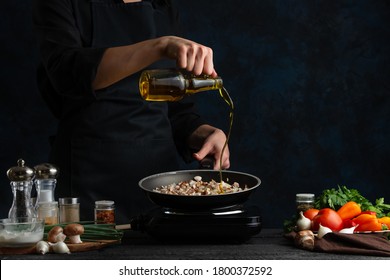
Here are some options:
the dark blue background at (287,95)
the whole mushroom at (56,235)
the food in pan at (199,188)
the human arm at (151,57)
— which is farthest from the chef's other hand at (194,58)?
the dark blue background at (287,95)

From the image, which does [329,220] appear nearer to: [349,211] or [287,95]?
[349,211]

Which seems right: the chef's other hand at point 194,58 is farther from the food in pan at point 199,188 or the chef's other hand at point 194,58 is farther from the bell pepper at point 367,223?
the bell pepper at point 367,223

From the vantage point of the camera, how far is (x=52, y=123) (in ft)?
11.6

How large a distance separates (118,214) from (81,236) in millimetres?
767

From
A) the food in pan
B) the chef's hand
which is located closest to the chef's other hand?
the food in pan

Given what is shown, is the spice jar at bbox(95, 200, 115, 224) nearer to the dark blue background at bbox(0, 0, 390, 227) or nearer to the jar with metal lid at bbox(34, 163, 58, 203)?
the jar with metal lid at bbox(34, 163, 58, 203)

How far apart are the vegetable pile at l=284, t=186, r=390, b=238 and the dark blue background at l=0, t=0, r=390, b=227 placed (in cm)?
170

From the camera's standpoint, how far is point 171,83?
1.81m

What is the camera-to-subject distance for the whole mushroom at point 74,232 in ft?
5.53

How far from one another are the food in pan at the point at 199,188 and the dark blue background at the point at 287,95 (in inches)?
69.3

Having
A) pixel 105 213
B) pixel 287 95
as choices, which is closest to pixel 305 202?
pixel 105 213

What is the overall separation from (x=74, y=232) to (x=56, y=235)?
45mm
